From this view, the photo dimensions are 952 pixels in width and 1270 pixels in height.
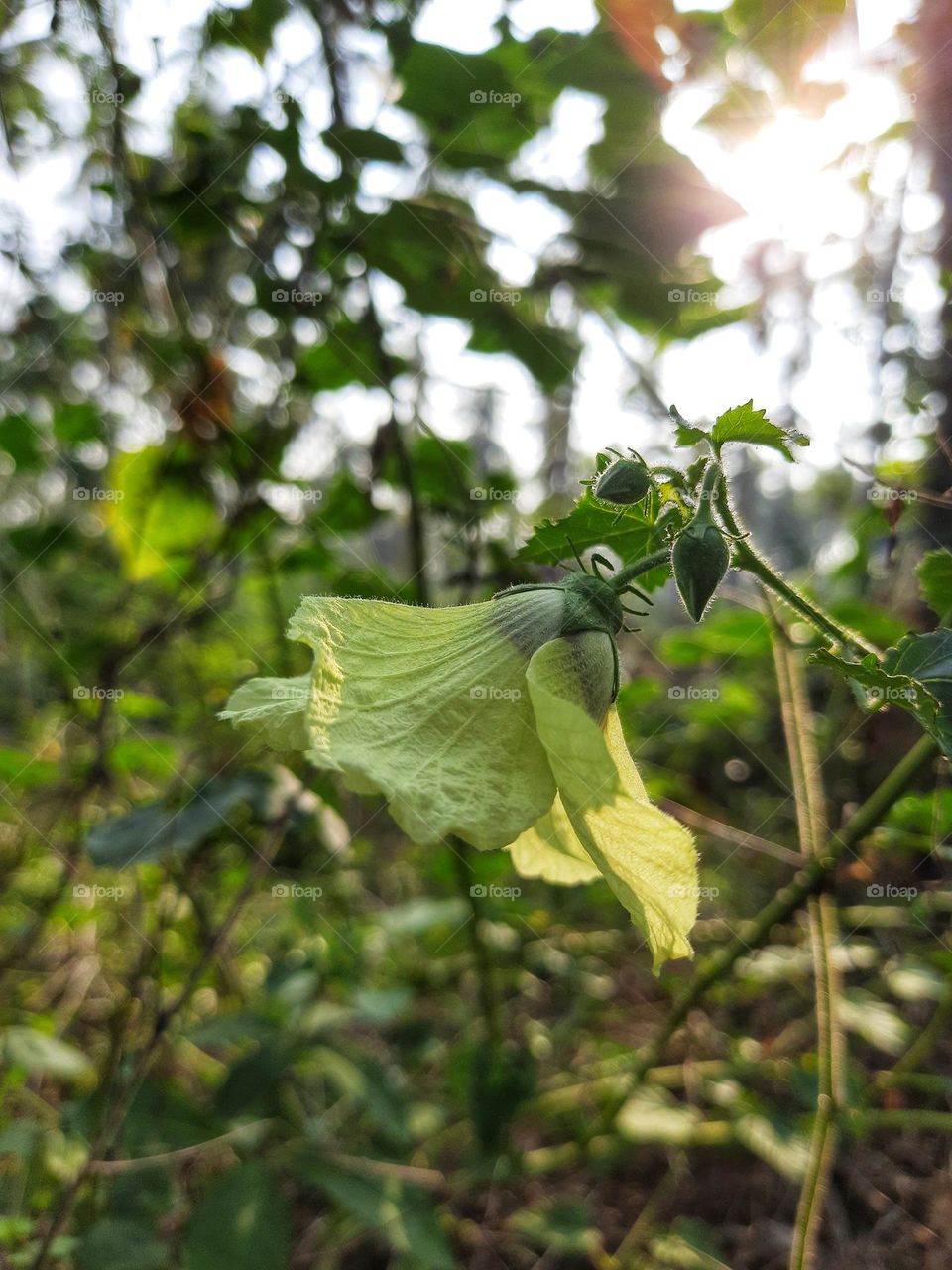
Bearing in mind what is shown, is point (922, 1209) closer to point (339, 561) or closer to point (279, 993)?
point (279, 993)

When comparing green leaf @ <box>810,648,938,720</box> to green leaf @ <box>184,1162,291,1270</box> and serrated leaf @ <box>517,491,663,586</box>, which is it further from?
green leaf @ <box>184,1162,291,1270</box>

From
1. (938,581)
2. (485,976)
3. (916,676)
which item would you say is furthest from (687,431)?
(485,976)

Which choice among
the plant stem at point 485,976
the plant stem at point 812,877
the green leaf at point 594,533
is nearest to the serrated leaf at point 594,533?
the green leaf at point 594,533

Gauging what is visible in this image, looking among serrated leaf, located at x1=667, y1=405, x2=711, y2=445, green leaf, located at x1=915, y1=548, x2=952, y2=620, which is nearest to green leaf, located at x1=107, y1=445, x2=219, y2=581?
serrated leaf, located at x1=667, y1=405, x2=711, y2=445

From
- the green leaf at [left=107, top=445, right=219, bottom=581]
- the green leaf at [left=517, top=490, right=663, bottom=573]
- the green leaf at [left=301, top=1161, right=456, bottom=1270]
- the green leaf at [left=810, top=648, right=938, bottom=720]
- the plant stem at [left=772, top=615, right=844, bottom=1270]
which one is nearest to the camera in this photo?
the green leaf at [left=810, top=648, right=938, bottom=720]

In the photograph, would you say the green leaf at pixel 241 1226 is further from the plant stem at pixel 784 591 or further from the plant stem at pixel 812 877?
the plant stem at pixel 784 591

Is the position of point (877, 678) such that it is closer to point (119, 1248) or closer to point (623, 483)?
point (623, 483)

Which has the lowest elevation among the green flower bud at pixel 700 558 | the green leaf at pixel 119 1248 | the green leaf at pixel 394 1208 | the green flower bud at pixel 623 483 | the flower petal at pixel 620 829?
the green leaf at pixel 394 1208
